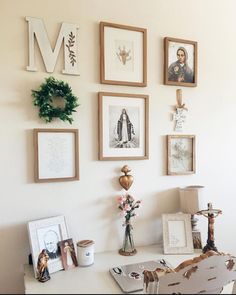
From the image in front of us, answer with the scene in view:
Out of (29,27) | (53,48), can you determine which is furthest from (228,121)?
(29,27)

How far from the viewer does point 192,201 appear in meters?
1.60

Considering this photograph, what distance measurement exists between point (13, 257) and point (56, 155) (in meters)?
0.61

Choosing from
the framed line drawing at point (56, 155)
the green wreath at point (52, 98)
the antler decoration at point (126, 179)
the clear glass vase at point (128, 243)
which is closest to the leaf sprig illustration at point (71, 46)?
the green wreath at point (52, 98)

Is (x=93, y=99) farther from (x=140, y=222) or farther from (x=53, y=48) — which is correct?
(x=140, y=222)

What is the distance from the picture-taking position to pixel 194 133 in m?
1.77

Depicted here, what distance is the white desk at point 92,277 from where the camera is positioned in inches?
44.4

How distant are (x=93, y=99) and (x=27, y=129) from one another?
0.42 metres

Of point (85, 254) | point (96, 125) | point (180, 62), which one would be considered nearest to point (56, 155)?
point (96, 125)

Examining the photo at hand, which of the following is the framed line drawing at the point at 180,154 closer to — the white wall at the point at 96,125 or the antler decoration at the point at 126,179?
the white wall at the point at 96,125

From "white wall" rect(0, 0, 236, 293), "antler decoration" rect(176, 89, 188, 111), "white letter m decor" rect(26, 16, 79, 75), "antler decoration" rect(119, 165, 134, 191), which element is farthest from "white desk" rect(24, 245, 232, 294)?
"white letter m decor" rect(26, 16, 79, 75)

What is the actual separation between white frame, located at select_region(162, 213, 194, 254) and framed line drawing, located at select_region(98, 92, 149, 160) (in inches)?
17.2

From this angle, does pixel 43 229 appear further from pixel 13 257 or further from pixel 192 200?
pixel 192 200

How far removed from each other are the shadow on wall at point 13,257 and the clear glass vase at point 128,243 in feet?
1.84

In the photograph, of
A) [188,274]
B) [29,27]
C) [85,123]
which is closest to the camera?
[188,274]
